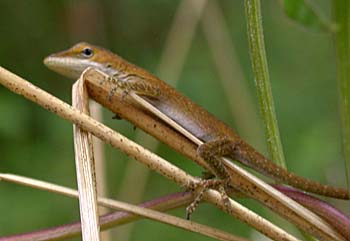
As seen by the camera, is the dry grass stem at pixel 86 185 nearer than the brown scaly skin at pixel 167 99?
Yes

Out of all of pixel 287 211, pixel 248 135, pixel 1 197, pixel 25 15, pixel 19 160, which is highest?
pixel 25 15

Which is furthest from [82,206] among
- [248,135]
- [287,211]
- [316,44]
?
[316,44]

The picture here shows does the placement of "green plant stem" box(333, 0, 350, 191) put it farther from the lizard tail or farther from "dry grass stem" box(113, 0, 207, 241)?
"dry grass stem" box(113, 0, 207, 241)

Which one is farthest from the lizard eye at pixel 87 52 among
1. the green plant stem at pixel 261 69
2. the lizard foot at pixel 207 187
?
→ the green plant stem at pixel 261 69

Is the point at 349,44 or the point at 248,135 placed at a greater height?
the point at 248,135

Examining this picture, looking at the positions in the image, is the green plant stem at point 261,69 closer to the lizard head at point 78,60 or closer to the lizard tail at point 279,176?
the lizard tail at point 279,176

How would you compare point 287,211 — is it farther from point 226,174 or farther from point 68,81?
point 68,81
